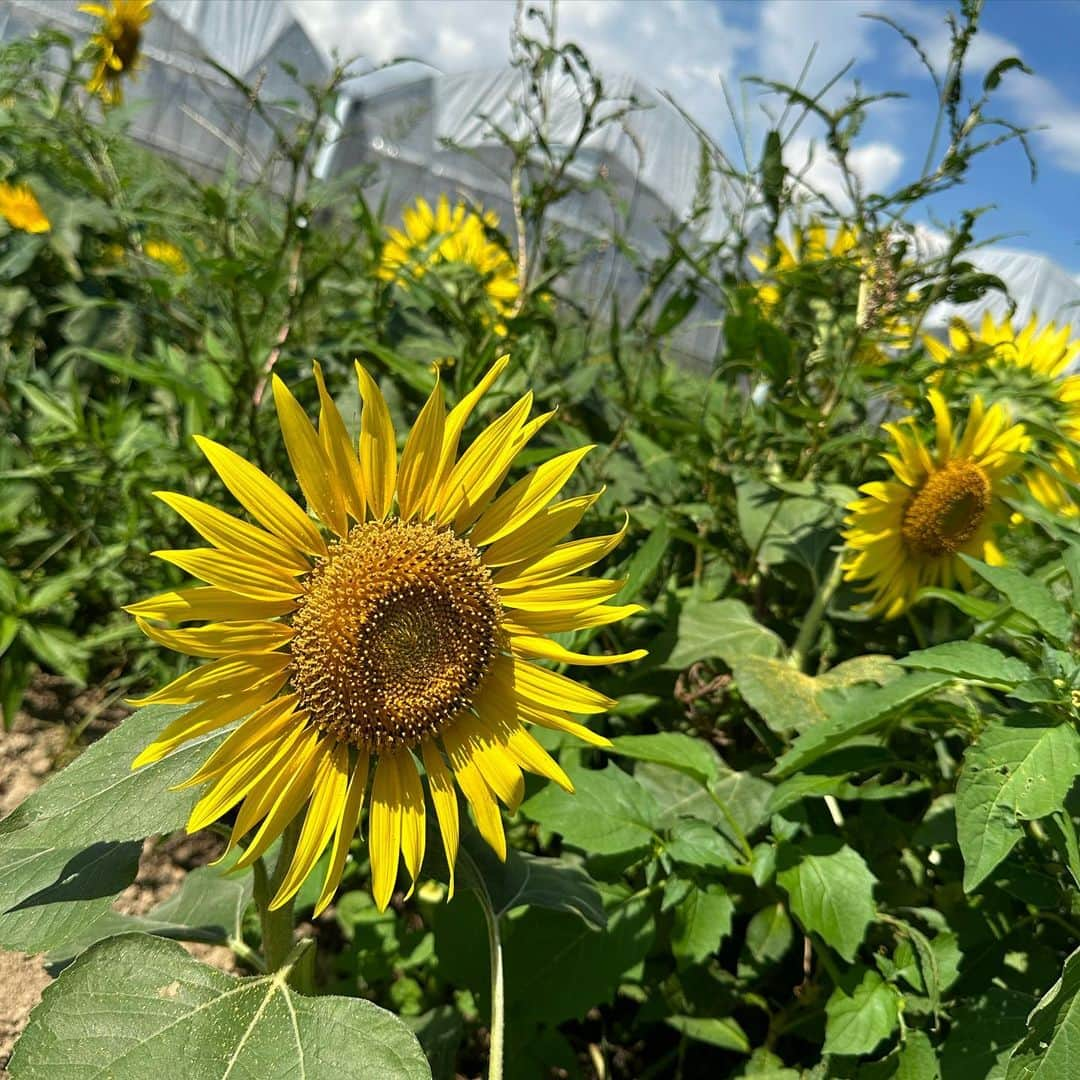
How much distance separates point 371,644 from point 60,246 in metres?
2.24

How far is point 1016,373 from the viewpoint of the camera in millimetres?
2160

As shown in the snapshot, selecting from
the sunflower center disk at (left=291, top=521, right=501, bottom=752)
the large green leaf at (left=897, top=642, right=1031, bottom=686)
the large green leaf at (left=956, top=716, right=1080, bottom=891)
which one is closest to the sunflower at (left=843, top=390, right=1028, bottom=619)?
the large green leaf at (left=897, top=642, right=1031, bottom=686)

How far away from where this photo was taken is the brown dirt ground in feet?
4.67

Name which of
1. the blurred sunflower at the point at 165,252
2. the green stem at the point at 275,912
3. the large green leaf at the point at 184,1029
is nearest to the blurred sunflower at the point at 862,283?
the green stem at the point at 275,912

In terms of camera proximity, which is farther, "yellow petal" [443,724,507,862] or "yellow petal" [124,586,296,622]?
"yellow petal" [443,724,507,862]

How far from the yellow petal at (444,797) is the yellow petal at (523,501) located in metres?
0.28

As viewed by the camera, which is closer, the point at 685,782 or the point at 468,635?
the point at 468,635

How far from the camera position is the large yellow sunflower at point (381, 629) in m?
0.97

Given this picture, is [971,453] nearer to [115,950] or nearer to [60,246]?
[115,950]

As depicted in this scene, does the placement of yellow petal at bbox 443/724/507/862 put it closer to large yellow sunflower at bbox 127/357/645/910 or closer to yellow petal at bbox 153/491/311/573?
large yellow sunflower at bbox 127/357/645/910

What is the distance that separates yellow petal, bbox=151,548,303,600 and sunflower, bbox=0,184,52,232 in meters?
2.63

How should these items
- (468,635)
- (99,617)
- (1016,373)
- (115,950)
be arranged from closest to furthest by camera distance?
(115,950) < (468,635) < (1016,373) < (99,617)

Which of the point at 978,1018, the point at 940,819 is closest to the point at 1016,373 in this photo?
the point at 940,819

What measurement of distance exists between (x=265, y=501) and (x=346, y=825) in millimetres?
392
